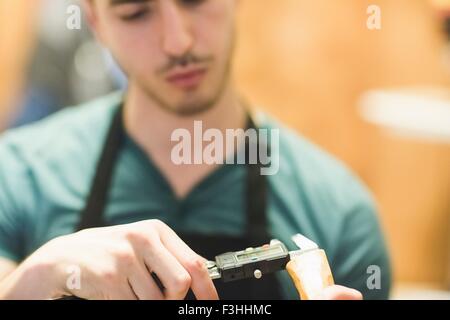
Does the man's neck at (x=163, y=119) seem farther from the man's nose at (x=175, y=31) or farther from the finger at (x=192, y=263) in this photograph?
the finger at (x=192, y=263)

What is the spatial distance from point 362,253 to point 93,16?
54cm

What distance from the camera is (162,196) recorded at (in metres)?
0.81

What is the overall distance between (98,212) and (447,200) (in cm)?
64

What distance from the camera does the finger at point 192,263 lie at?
2.05 feet

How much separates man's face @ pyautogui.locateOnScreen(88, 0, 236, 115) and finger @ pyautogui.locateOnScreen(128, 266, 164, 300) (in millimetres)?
286

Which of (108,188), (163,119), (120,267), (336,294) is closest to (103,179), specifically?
(108,188)

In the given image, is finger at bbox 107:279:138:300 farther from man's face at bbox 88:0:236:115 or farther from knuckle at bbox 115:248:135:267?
man's face at bbox 88:0:236:115

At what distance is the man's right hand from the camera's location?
62 centimetres

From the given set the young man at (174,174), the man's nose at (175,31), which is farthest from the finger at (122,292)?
the man's nose at (175,31)

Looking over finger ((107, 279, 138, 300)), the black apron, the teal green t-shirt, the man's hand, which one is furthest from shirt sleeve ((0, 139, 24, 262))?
the man's hand

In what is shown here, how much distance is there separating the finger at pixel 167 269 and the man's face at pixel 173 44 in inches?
10.6
